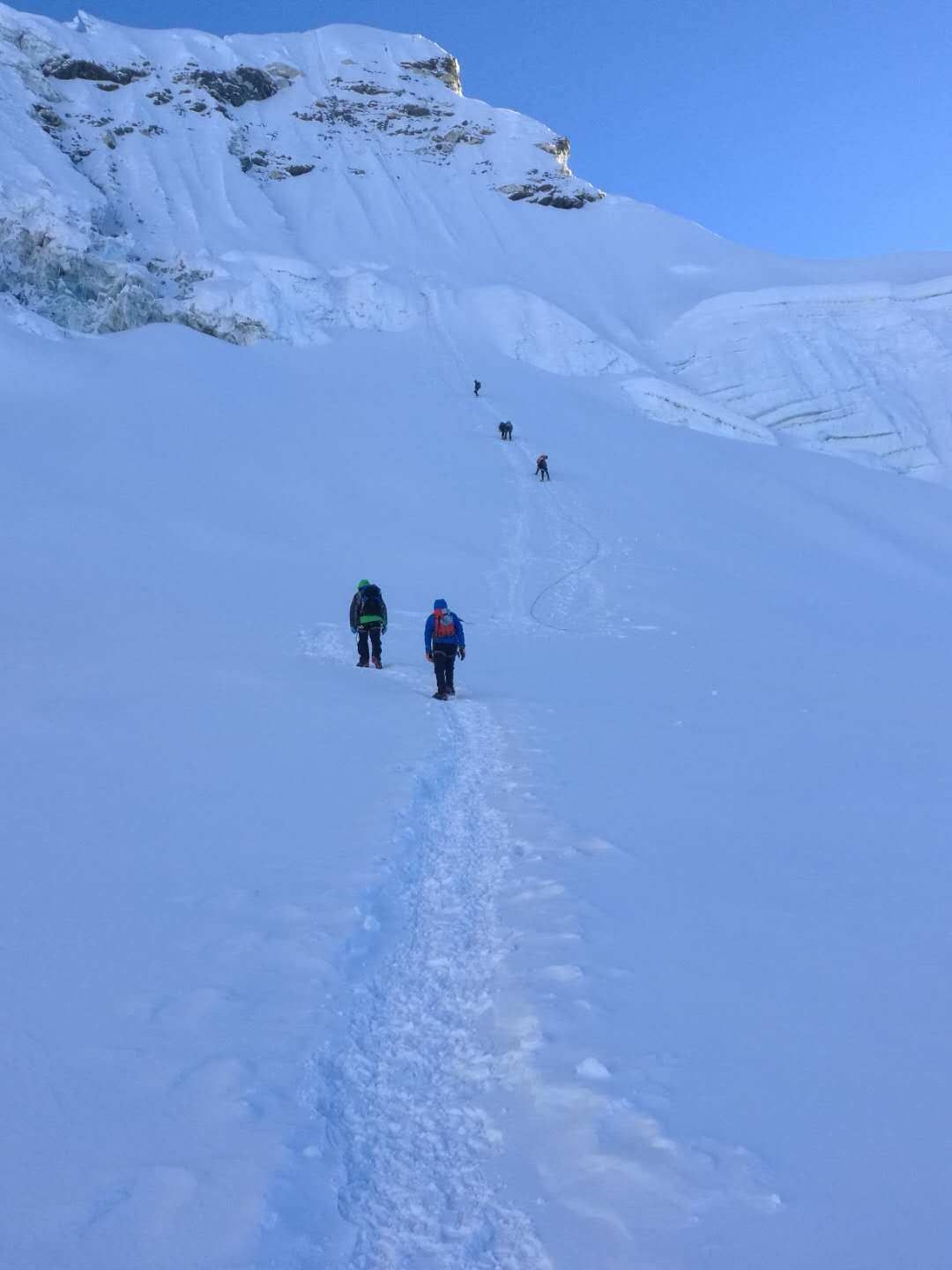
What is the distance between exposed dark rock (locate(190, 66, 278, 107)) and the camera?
181 ft

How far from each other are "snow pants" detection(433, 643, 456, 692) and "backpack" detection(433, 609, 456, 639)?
132 mm

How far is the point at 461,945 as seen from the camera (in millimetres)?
4727

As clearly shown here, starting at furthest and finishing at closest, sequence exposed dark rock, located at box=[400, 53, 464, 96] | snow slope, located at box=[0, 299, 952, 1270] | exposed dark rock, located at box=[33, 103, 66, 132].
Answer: exposed dark rock, located at box=[400, 53, 464, 96], exposed dark rock, located at box=[33, 103, 66, 132], snow slope, located at box=[0, 299, 952, 1270]

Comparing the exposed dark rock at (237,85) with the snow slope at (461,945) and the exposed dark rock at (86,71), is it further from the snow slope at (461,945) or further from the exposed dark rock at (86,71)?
the snow slope at (461,945)

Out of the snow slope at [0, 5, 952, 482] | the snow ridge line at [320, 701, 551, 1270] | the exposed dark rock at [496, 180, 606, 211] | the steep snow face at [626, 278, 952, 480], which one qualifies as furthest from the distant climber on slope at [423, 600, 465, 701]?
the exposed dark rock at [496, 180, 606, 211]

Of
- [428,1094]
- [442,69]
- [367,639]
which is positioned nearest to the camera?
[428,1094]

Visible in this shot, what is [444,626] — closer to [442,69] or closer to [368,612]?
[368,612]

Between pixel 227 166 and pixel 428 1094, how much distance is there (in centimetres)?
5772

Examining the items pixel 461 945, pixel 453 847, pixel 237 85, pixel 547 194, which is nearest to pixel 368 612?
pixel 453 847

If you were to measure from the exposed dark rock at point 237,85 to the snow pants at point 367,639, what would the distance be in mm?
58871

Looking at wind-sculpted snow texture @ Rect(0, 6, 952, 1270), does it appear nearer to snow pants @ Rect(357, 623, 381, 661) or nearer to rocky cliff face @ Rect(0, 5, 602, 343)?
snow pants @ Rect(357, 623, 381, 661)

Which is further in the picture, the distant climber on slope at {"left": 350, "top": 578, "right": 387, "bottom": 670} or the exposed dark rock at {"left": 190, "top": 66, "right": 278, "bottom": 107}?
the exposed dark rock at {"left": 190, "top": 66, "right": 278, "bottom": 107}

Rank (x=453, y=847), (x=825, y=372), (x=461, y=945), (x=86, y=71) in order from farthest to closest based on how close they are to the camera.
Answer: (x=86, y=71) < (x=825, y=372) < (x=453, y=847) < (x=461, y=945)

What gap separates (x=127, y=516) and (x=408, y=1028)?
55.8 feet
